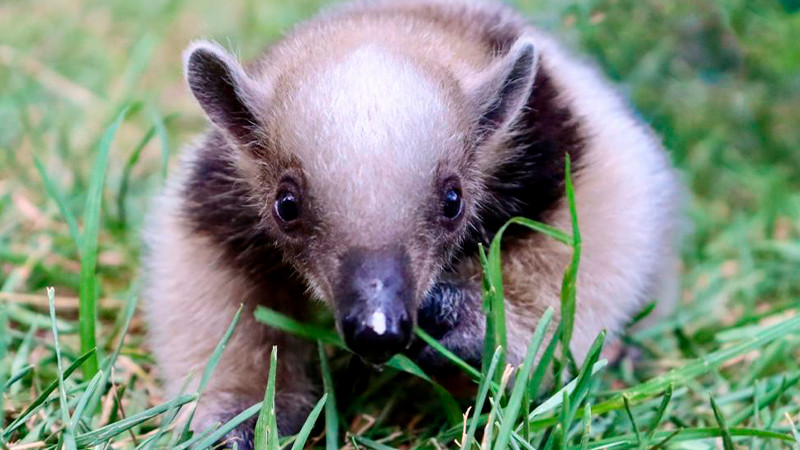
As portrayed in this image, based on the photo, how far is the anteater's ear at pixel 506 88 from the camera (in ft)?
11.7

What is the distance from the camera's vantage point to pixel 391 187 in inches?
124

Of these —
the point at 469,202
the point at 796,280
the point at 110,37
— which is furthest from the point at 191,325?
the point at 110,37

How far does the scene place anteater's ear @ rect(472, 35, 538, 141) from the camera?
11.7 ft

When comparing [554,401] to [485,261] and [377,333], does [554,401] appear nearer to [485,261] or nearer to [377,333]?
[485,261]

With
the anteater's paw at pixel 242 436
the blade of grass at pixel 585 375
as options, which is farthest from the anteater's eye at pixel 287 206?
the blade of grass at pixel 585 375

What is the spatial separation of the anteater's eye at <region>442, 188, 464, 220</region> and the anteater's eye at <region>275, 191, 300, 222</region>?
1.71 ft

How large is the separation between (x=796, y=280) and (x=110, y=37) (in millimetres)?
5876

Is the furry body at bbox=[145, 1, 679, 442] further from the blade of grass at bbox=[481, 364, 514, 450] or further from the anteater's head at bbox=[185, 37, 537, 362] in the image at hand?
the blade of grass at bbox=[481, 364, 514, 450]

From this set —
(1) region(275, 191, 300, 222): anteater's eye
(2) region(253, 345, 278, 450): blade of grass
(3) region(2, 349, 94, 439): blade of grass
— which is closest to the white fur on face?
(1) region(275, 191, 300, 222): anteater's eye

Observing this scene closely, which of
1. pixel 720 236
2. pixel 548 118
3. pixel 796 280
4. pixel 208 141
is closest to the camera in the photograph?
pixel 548 118

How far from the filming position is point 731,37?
5988 millimetres

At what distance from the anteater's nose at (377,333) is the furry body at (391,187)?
0.46 ft

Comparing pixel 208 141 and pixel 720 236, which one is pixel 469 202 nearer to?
pixel 208 141

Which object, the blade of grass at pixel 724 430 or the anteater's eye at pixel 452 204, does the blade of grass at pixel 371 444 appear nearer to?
the anteater's eye at pixel 452 204
